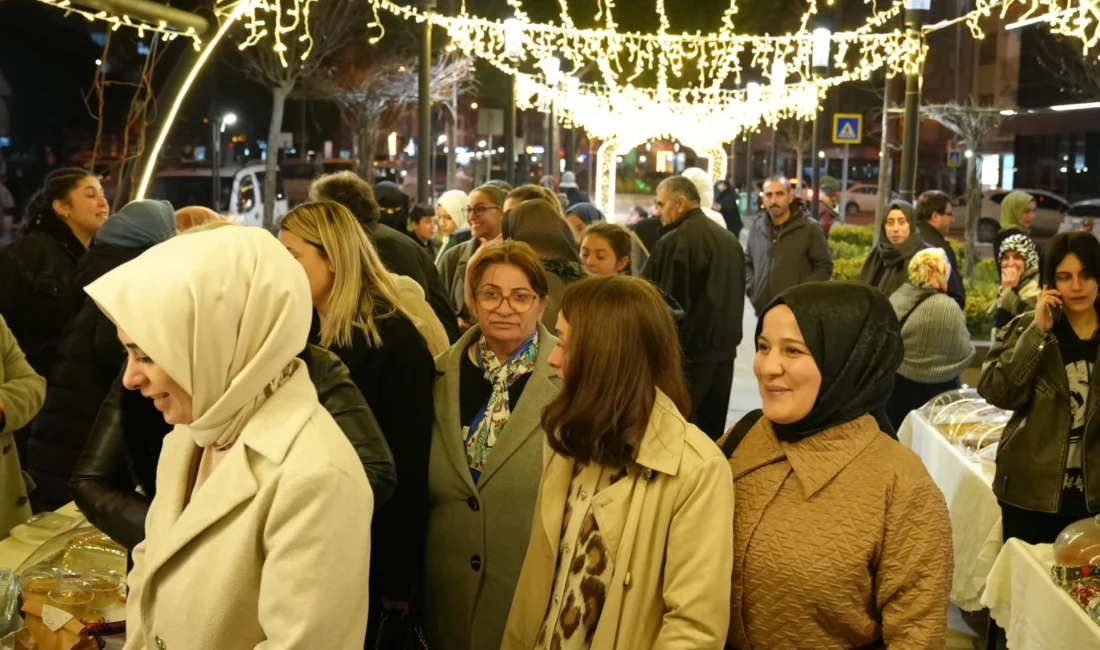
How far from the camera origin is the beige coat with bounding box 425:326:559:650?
11.4 feet

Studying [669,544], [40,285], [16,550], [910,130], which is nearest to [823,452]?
[669,544]

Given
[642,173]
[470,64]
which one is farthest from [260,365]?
[642,173]

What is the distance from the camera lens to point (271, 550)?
2143 mm

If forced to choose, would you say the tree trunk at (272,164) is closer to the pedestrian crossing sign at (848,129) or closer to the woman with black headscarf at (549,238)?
the pedestrian crossing sign at (848,129)

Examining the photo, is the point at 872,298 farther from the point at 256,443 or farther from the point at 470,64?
the point at 470,64

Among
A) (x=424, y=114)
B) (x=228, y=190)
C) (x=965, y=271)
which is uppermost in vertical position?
(x=424, y=114)

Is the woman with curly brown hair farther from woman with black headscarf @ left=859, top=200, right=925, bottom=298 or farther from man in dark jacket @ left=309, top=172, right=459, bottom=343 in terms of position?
woman with black headscarf @ left=859, top=200, right=925, bottom=298

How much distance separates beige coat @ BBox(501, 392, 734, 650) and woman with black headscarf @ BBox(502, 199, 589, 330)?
265 centimetres

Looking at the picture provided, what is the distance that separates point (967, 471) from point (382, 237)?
3.24m

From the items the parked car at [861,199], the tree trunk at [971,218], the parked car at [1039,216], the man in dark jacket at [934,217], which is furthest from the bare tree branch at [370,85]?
the man in dark jacket at [934,217]

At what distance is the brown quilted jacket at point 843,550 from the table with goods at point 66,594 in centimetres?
170

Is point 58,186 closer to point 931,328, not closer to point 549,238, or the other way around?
point 549,238

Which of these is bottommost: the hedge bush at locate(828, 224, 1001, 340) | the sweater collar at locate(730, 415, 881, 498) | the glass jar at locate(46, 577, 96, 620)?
the hedge bush at locate(828, 224, 1001, 340)

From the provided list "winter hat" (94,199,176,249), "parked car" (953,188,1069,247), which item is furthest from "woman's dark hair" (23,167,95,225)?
"parked car" (953,188,1069,247)
